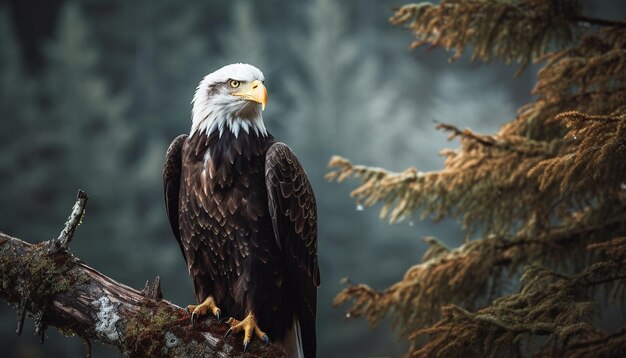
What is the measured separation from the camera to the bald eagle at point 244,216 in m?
3.75

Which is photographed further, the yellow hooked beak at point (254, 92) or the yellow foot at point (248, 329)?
the yellow hooked beak at point (254, 92)

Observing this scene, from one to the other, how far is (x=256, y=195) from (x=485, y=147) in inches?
55.7

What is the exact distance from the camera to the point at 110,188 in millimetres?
26781

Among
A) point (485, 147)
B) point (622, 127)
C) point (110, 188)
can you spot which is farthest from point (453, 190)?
point (110, 188)

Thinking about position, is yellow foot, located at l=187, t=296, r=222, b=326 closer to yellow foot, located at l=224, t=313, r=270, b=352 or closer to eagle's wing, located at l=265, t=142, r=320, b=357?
yellow foot, located at l=224, t=313, r=270, b=352

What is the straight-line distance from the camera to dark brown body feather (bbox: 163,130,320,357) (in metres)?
3.75

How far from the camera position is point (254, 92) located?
12.9 feet

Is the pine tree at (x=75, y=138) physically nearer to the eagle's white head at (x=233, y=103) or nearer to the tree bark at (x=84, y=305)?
the eagle's white head at (x=233, y=103)

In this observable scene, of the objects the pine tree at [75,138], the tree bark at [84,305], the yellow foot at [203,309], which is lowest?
the tree bark at [84,305]

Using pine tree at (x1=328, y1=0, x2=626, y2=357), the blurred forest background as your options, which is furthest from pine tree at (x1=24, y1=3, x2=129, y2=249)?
pine tree at (x1=328, y1=0, x2=626, y2=357)

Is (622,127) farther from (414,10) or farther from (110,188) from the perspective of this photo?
(110,188)

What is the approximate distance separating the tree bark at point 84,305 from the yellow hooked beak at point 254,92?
1129 millimetres

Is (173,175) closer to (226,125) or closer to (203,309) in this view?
(226,125)

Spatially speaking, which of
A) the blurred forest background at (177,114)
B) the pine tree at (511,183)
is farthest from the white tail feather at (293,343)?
the blurred forest background at (177,114)
